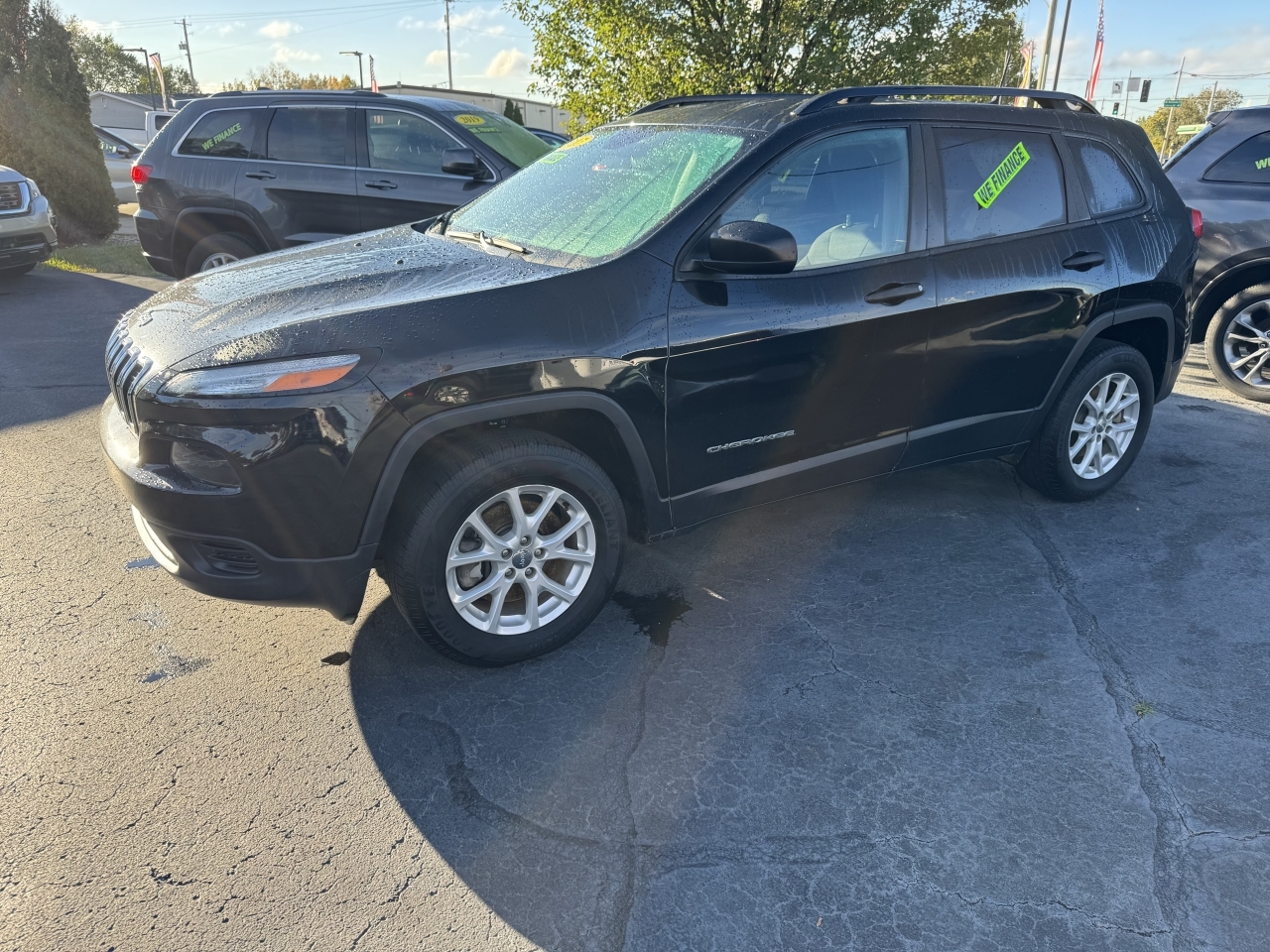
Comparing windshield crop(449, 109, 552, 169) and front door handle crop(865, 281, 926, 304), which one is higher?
windshield crop(449, 109, 552, 169)

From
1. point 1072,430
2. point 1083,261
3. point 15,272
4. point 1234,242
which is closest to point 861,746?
point 1072,430

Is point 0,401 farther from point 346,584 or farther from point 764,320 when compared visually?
point 764,320

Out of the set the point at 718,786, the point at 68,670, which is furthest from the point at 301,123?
the point at 718,786

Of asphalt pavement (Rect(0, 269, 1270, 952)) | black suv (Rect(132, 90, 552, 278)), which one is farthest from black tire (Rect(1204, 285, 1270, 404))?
black suv (Rect(132, 90, 552, 278))

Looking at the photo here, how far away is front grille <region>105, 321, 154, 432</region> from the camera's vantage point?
107 inches

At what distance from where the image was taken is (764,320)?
10.3 ft

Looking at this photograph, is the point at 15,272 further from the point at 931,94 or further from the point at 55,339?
the point at 931,94

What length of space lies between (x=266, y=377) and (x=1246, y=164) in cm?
693

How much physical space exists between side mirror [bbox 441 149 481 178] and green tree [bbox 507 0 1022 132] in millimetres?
4165

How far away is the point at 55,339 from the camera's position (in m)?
7.29

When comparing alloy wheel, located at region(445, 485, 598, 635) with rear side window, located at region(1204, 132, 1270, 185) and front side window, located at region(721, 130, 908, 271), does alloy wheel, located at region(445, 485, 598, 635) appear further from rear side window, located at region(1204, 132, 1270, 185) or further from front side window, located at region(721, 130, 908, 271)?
rear side window, located at region(1204, 132, 1270, 185)

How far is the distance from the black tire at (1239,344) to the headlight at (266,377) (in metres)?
6.44

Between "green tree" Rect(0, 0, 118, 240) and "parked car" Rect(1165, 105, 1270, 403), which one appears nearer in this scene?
"parked car" Rect(1165, 105, 1270, 403)

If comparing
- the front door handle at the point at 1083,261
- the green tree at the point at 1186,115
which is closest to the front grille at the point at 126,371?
the front door handle at the point at 1083,261
